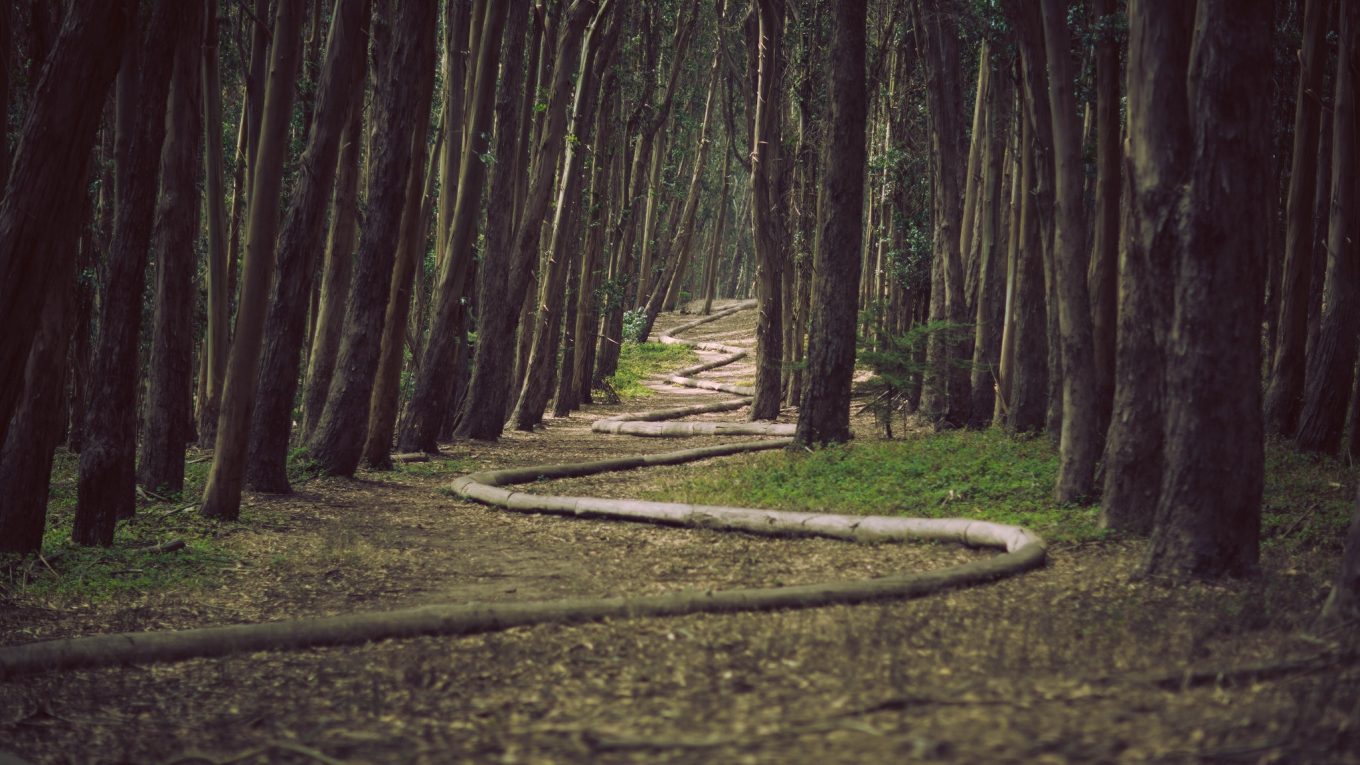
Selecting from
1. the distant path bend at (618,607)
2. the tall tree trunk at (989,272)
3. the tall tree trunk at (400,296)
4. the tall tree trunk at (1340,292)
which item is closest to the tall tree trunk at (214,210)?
the tall tree trunk at (400,296)

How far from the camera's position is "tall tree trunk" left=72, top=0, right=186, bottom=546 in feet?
29.3

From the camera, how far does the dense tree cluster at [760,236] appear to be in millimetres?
7031

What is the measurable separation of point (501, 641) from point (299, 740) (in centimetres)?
162

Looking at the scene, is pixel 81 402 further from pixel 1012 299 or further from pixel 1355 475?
pixel 1355 475

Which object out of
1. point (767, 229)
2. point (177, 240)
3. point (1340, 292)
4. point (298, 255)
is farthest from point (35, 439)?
point (767, 229)

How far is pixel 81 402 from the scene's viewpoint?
16375 mm

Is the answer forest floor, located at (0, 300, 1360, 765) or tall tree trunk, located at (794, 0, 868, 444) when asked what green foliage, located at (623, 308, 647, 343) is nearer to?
tall tree trunk, located at (794, 0, 868, 444)

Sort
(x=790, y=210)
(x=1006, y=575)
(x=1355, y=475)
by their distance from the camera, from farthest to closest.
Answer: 1. (x=790, y=210)
2. (x=1355, y=475)
3. (x=1006, y=575)

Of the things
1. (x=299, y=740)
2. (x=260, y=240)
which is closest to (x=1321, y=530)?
(x=299, y=740)

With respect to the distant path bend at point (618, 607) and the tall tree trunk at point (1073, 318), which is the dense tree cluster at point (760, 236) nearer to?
→ the tall tree trunk at point (1073, 318)

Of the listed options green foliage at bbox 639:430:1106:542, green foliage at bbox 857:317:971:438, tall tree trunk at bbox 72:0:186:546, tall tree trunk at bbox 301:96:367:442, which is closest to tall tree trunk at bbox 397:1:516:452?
tall tree trunk at bbox 301:96:367:442

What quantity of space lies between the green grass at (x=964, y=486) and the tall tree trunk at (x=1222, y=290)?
154 cm

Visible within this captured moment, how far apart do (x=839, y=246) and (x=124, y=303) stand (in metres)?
8.07

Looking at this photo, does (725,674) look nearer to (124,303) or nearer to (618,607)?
(618,607)
